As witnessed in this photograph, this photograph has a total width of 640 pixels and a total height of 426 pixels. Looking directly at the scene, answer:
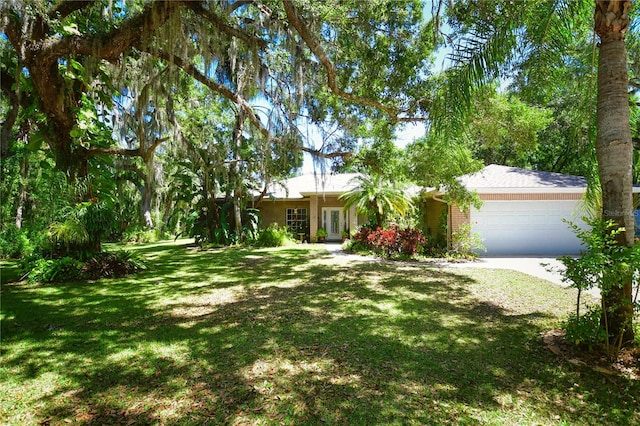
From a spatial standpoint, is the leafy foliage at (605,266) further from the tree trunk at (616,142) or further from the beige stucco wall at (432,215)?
the beige stucco wall at (432,215)

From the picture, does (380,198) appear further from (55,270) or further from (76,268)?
(55,270)

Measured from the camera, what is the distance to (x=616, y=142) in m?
3.99

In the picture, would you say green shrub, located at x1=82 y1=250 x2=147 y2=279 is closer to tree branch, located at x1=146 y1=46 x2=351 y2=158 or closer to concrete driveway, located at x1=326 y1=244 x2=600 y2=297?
tree branch, located at x1=146 y1=46 x2=351 y2=158

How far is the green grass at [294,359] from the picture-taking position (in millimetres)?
2943

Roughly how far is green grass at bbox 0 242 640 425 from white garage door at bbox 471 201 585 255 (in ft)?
20.1

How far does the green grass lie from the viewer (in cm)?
294

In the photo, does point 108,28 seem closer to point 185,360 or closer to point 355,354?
point 185,360

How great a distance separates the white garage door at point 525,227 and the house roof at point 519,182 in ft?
1.86

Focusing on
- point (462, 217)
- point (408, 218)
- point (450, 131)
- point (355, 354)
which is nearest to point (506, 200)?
point (462, 217)

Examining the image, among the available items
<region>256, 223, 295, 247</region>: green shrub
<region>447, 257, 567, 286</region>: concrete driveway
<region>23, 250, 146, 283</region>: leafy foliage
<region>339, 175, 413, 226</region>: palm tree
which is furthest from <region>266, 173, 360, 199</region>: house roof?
<region>23, 250, 146, 283</region>: leafy foliage

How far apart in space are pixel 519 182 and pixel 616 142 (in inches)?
416

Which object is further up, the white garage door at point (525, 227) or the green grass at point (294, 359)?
the white garage door at point (525, 227)

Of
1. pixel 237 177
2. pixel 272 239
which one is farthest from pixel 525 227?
pixel 237 177

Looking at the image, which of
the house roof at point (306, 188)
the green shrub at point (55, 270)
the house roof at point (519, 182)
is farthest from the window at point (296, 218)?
the green shrub at point (55, 270)
